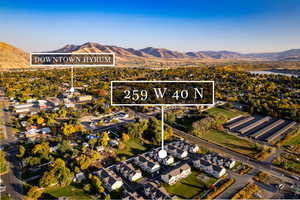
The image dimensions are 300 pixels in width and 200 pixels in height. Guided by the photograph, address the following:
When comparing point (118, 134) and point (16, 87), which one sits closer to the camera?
point (118, 134)

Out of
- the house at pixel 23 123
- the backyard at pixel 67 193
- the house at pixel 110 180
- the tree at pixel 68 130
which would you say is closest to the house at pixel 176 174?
the house at pixel 110 180

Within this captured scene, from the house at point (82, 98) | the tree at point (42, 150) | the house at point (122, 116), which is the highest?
the house at point (82, 98)

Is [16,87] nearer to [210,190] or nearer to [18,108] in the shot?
[18,108]

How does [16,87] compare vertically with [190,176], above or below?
above

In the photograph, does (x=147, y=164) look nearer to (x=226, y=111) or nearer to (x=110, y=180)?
(x=110, y=180)

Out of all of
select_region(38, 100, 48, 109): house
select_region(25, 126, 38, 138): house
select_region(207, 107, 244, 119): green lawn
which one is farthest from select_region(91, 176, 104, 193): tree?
select_region(38, 100, 48, 109): house

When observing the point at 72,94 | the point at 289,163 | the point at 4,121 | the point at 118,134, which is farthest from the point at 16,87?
the point at 289,163

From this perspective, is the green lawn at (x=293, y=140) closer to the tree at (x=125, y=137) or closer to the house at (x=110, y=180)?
the tree at (x=125, y=137)
